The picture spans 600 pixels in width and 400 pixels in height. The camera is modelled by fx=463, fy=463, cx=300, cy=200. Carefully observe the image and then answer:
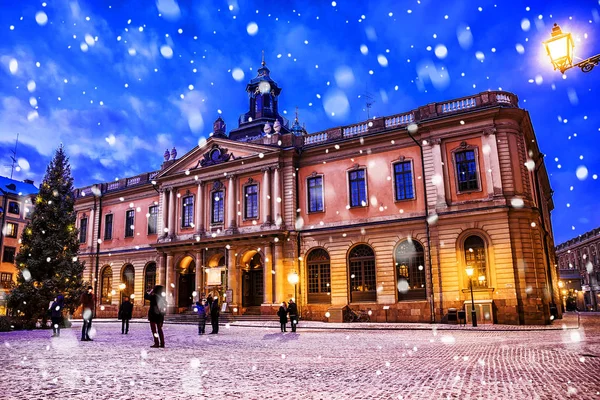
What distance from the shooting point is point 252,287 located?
33250mm

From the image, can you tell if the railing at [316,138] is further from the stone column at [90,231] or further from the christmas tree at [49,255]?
the stone column at [90,231]

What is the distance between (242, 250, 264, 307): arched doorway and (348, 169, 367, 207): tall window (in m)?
8.04

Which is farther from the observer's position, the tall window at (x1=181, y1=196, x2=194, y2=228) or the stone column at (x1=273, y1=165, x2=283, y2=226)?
the tall window at (x1=181, y1=196, x2=194, y2=228)

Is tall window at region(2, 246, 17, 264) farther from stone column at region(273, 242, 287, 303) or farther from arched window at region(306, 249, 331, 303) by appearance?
arched window at region(306, 249, 331, 303)

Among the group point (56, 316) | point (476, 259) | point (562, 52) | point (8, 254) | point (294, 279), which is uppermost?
point (8, 254)

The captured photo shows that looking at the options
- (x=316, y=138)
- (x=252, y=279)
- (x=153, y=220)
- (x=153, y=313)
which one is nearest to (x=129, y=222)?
(x=153, y=220)

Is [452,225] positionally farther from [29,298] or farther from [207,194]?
[29,298]

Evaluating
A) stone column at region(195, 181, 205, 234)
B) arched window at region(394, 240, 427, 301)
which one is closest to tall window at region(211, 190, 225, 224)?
stone column at region(195, 181, 205, 234)

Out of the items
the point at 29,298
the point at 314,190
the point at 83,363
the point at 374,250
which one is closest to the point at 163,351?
the point at 83,363

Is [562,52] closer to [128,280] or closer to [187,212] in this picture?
[187,212]

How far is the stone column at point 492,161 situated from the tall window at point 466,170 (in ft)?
2.29

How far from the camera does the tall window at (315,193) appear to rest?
3102 cm

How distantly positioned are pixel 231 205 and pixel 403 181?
40.5 feet

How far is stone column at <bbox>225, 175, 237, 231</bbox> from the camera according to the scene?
32906mm
